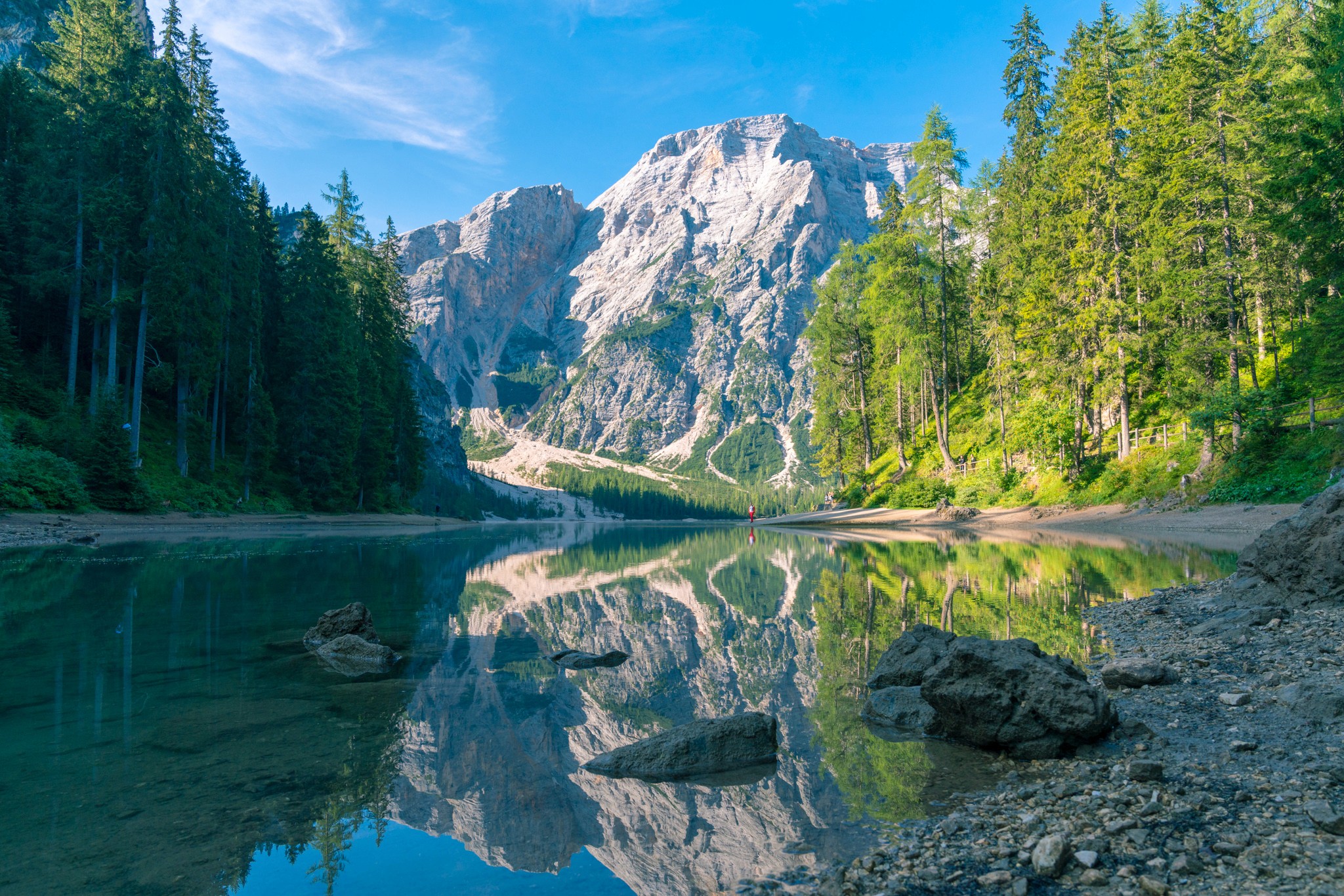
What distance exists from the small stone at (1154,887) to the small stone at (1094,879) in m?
0.18

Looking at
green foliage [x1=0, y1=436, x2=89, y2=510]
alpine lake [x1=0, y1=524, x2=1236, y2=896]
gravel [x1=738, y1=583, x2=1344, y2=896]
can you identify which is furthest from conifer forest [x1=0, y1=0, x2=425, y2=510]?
gravel [x1=738, y1=583, x2=1344, y2=896]

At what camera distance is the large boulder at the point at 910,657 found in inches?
331

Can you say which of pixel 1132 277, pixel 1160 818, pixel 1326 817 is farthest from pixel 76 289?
pixel 1132 277

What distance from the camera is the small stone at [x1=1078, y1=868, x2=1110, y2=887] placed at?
149 inches

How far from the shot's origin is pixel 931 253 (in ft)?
161

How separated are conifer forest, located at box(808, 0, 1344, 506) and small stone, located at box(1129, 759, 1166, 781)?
25108mm

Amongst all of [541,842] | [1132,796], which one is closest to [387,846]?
[541,842]

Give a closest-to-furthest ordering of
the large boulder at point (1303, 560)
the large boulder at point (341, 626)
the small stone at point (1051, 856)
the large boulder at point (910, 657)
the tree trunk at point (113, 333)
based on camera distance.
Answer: the small stone at point (1051, 856) < the large boulder at point (910, 657) < the large boulder at point (1303, 560) < the large boulder at point (341, 626) < the tree trunk at point (113, 333)

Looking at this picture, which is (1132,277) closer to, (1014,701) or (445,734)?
(1014,701)

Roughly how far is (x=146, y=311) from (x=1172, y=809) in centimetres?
4658

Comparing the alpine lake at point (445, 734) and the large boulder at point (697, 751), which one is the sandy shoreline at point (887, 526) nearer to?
the alpine lake at point (445, 734)

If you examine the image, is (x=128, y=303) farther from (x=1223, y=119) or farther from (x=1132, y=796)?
(x=1223, y=119)

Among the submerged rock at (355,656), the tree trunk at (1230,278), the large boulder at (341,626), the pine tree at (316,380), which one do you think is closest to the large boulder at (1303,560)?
the submerged rock at (355,656)

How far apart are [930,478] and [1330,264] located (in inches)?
1075
